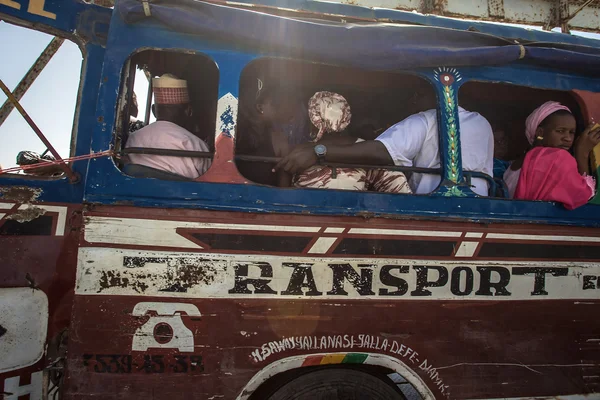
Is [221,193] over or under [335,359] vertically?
over

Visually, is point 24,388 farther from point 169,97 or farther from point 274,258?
point 169,97

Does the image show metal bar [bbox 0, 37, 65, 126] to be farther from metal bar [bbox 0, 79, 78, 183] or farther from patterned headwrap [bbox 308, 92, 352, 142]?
patterned headwrap [bbox 308, 92, 352, 142]

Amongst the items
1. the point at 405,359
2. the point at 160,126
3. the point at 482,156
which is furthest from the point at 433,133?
the point at 160,126

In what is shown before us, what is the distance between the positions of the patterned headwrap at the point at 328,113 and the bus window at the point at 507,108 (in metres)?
1.17

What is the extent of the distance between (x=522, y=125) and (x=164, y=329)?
3550 mm

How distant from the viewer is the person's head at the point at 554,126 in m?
2.66

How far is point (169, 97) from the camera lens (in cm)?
263

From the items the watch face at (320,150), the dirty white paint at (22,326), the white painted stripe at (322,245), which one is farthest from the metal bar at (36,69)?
the white painted stripe at (322,245)

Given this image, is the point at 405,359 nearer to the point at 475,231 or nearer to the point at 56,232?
the point at 475,231

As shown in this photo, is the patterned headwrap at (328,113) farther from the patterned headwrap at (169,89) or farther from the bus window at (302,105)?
the patterned headwrap at (169,89)

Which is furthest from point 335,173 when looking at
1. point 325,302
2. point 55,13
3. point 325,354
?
point 55,13

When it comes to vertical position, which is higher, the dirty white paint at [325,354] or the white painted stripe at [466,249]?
the white painted stripe at [466,249]

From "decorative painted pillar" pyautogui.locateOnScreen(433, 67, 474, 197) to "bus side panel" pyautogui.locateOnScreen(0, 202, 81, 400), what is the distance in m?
2.11

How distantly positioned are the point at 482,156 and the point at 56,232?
2.57m
